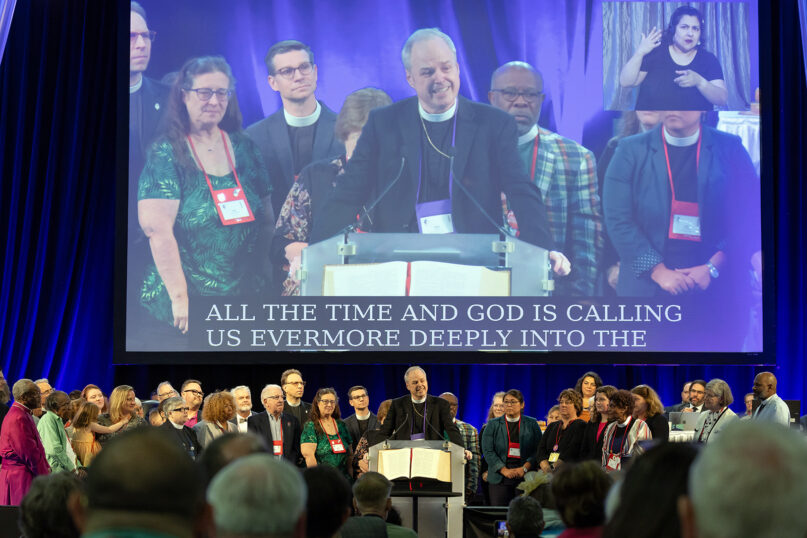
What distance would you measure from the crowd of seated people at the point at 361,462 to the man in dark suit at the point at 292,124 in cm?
246

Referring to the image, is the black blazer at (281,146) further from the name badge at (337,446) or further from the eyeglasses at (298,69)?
the name badge at (337,446)

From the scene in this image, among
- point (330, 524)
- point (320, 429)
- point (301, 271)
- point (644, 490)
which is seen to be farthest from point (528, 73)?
point (644, 490)

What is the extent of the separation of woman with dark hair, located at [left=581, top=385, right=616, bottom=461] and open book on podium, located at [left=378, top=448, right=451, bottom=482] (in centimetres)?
94

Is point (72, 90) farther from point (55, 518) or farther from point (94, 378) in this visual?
point (55, 518)

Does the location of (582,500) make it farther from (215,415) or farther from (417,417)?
(417,417)

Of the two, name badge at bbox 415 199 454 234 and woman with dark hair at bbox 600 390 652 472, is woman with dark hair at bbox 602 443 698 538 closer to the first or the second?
woman with dark hair at bbox 600 390 652 472

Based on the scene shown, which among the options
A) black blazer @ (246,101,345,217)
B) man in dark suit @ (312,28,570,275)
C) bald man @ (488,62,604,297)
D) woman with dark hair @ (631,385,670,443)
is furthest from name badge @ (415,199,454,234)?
woman with dark hair @ (631,385,670,443)

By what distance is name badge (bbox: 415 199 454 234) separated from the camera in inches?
383

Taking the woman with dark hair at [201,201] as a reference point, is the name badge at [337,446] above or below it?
below

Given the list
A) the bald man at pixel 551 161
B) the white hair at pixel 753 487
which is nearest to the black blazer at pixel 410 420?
the bald man at pixel 551 161

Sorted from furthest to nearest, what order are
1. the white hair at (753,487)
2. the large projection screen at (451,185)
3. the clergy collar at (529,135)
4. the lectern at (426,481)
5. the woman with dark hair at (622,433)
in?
the clergy collar at (529,135) → the large projection screen at (451,185) → the woman with dark hair at (622,433) → the lectern at (426,481) → the white hair at (753,487)

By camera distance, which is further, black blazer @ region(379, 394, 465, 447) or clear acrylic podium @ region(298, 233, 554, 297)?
clear acrylic podium @ region(298, 233, 554, 297)

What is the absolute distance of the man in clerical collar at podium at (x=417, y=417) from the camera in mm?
7008

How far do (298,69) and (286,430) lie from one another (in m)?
4.11
